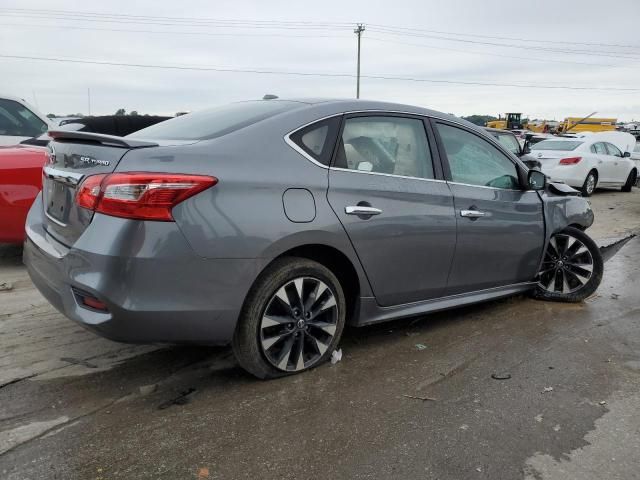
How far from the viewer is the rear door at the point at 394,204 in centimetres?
352

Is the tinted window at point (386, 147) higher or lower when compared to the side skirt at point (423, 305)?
higher

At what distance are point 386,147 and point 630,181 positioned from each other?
14.9 m

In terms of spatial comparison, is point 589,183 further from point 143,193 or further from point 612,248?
point 143,193

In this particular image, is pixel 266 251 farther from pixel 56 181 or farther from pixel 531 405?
pixel 531 405

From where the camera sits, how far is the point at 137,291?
2830 mm

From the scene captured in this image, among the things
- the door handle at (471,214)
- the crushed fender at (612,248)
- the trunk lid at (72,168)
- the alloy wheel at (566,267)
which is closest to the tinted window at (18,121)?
the trunk lid at (72,168)

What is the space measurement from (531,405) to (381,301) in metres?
1.07

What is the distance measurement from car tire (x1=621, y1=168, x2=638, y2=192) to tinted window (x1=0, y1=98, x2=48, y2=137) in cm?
1456

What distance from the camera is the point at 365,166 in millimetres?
3668

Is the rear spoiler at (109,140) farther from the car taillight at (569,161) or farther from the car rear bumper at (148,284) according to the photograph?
the car taillight at (569,161)

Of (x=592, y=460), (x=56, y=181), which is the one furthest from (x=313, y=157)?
(x=592, y=460)

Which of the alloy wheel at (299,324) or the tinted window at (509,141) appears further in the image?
the tinted window at (509,141)

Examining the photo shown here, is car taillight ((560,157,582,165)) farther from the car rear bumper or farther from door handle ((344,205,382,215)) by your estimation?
the car rear bumper

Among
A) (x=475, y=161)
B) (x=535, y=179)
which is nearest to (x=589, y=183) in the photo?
(x=535, y=179)
